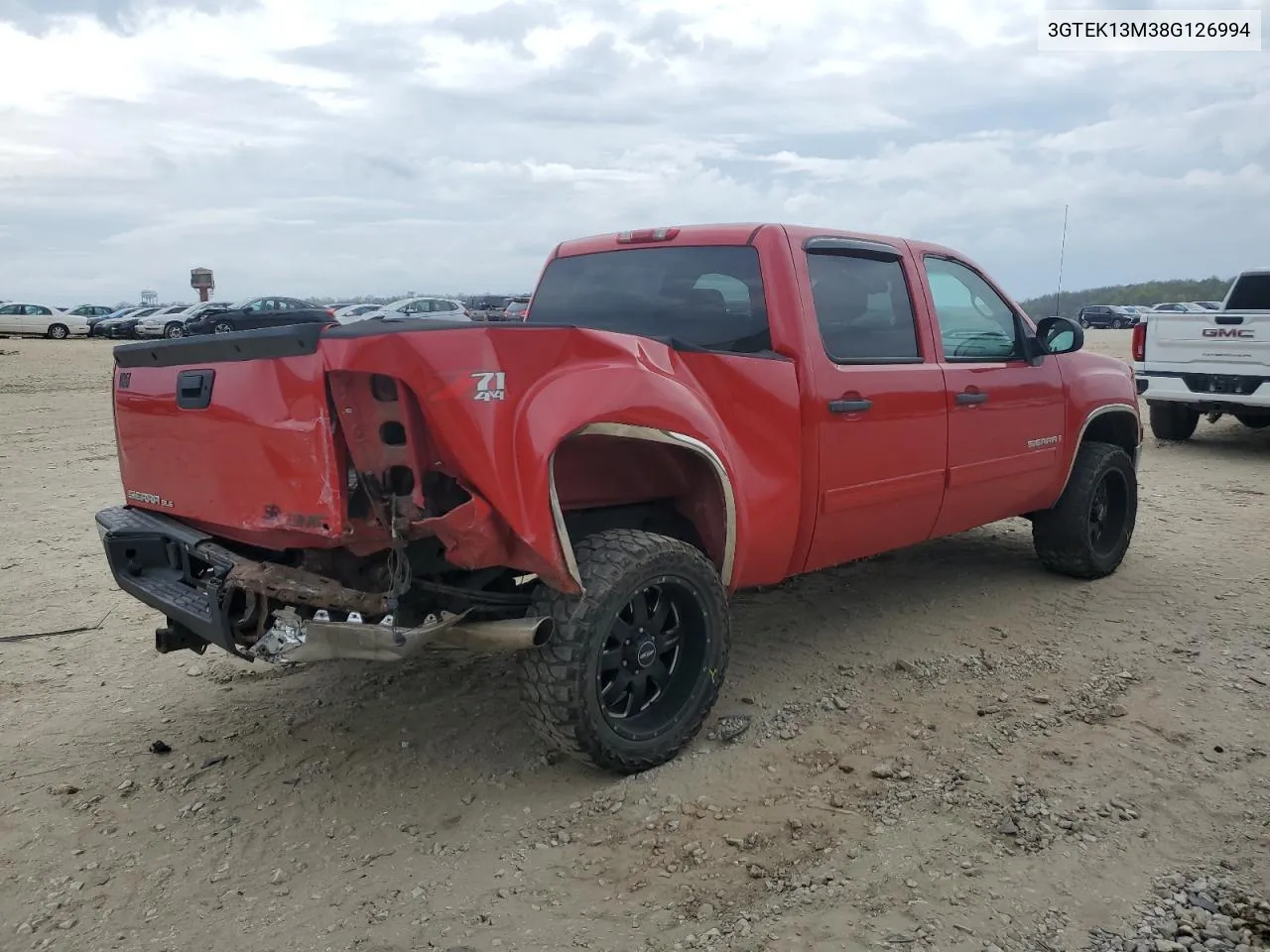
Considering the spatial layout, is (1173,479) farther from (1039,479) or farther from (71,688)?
(71,688)

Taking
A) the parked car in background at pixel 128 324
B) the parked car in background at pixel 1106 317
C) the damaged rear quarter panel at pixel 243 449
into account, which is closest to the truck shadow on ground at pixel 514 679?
the damaged rear quarter panel at pixel 243 449

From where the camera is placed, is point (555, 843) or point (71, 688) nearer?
point (555, 843)

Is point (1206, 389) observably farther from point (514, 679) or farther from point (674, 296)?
point (514, 679)

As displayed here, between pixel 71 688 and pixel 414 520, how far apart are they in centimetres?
240

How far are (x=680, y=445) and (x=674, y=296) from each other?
3.35 ft

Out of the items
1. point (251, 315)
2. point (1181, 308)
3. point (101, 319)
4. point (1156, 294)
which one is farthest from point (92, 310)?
point (1156, 294)

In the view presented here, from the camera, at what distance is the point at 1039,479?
549cm

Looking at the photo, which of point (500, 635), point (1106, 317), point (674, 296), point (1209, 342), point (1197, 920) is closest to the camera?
point (1197, 920)

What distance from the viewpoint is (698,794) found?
3.42 m

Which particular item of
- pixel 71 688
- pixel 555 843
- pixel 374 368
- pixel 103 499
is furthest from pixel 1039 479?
pixel 103 499

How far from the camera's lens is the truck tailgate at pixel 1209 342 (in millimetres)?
10211

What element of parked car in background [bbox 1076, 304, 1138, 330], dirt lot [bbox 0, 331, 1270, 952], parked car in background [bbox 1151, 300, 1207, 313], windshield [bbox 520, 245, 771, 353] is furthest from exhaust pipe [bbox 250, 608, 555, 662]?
parked car in background [bbox 1076, 304, 1138, 330]

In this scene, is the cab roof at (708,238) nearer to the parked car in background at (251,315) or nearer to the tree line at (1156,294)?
the parked car in background at (251,315)

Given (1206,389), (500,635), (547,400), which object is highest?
(547,400)
